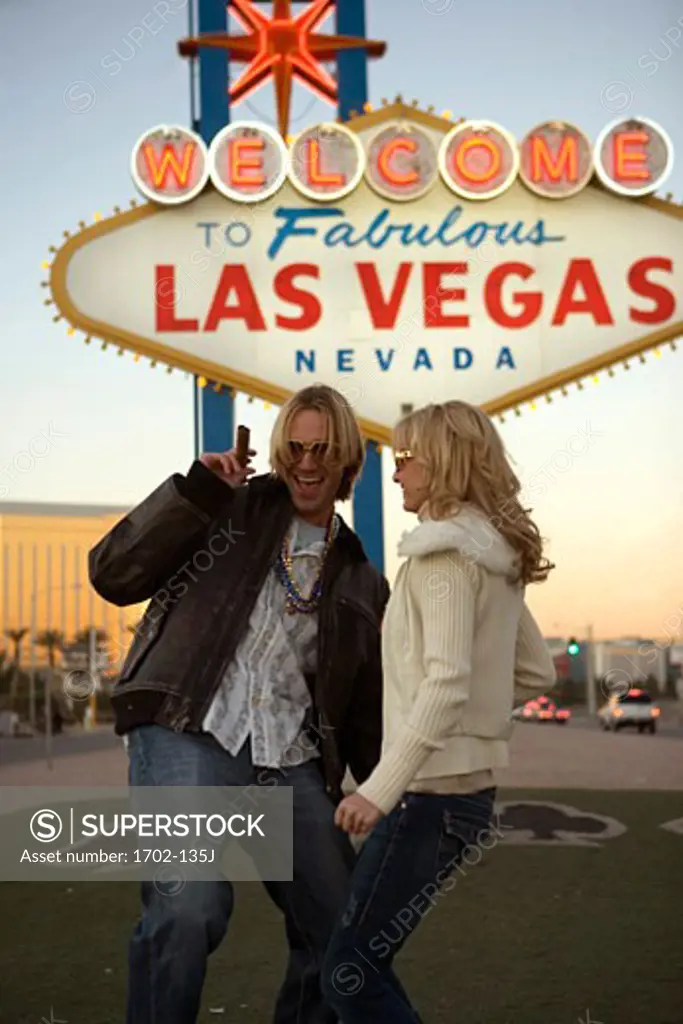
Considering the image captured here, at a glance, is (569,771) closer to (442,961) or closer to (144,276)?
(144,276)

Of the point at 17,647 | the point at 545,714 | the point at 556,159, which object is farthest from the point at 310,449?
the point at 17,647

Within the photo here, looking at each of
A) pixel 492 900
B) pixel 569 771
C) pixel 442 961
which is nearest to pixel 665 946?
pixel 442 961

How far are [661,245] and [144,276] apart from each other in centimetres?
385

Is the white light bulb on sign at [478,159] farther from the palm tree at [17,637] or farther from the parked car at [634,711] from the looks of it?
the palm tree at [17,637]

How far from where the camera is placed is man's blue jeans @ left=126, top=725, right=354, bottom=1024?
292cm

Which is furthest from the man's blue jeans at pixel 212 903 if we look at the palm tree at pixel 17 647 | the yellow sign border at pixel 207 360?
the palm tree at pixel 17 647

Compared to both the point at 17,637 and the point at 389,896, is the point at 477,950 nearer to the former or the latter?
the point at 389,896

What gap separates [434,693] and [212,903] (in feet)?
2.42

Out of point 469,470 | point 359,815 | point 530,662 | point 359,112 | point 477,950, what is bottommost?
point 477,950

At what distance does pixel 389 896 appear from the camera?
9.32 feet

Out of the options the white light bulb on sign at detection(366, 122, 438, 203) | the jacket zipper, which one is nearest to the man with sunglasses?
the jacket zipper

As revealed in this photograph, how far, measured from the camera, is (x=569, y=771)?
754 inches

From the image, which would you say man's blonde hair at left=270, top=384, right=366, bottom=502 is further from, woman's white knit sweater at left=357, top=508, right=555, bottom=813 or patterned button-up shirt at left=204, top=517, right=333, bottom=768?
woman's white knit sweater at left=357, top=508, right=555, bottom=813

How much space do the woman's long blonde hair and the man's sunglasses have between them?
1.14ft
